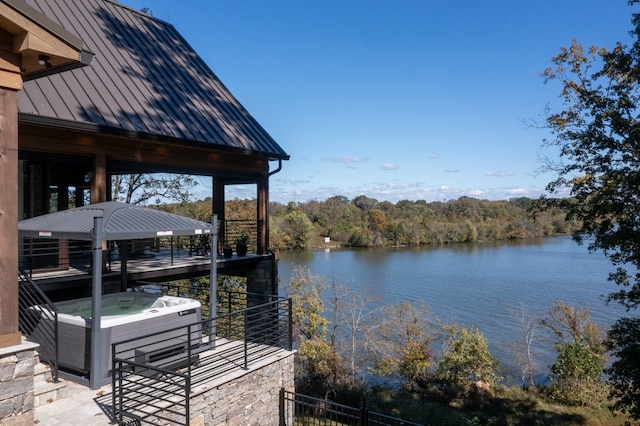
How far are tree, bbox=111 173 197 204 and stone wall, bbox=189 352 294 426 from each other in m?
13.0

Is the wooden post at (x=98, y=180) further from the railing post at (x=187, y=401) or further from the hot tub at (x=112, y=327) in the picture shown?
the railing post at (x=187, y=401)

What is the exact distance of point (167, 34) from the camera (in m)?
12.4

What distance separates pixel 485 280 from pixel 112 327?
31.5 m

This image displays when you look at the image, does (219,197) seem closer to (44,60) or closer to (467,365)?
(44,60)

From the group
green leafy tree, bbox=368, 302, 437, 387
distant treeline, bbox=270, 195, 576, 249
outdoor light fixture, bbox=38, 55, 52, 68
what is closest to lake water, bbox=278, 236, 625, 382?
distant treeline, bbox=270, 195, 576, 249

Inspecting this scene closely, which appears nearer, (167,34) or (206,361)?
(206,361)

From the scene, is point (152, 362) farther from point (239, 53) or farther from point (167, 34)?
point (239, 53)

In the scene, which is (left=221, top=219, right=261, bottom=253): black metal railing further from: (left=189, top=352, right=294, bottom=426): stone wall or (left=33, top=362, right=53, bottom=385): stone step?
(left=33, top=362, right=53, bottom=385): stone step

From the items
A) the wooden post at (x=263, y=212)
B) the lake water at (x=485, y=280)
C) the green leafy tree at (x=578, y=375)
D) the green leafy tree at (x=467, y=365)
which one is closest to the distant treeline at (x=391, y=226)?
the lake water at (x=485, y=280)

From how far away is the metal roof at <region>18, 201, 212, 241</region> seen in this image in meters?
5.46

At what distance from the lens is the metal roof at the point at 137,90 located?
739cm

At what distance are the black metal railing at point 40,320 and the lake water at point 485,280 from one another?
15022 millimetres

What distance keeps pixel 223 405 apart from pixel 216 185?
22.6ft

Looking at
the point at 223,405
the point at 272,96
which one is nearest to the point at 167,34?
the point at 272,96
